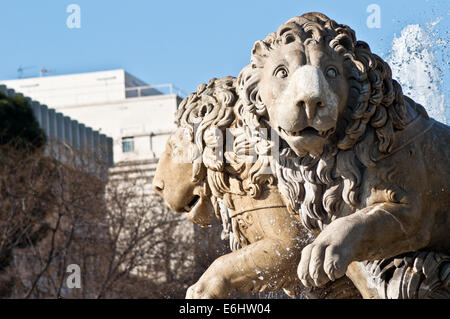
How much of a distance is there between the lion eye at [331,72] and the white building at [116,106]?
109 ft

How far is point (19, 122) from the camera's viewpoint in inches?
1604

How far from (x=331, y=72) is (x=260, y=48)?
17.4 inches

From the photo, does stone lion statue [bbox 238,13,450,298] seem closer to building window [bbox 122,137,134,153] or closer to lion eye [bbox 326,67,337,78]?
lion eye [bbox 326,67,337,78]

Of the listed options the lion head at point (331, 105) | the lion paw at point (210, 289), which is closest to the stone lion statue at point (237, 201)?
the lion paw at point (210, 289)

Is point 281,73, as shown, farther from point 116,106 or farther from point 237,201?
point 116,106

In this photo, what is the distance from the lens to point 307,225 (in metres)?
6.00

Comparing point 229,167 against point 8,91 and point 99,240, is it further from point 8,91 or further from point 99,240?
point 8,91

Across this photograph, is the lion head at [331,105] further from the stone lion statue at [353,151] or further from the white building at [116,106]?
the white building at [116,106]

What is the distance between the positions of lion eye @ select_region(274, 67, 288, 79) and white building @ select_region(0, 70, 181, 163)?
109ft

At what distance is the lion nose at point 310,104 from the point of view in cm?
552

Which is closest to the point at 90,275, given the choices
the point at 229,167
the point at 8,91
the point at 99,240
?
the point at 99,240

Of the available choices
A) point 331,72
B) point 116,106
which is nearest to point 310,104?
point 331,72

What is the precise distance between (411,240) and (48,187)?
2530cm

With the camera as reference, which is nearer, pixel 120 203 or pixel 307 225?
pixel 307 225
